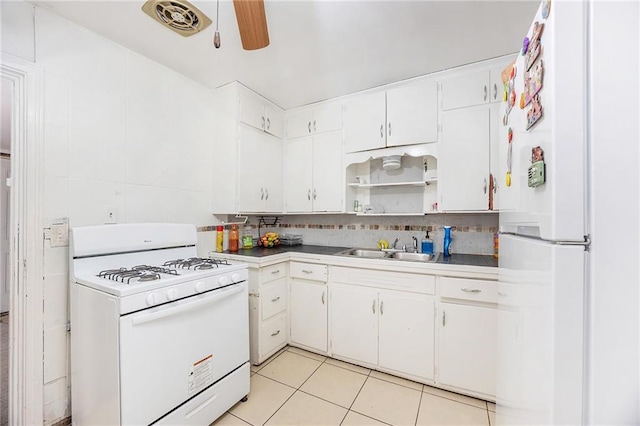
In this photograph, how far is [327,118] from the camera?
270 centimetres

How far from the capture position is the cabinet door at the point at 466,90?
203 centimetres

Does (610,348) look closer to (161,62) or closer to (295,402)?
(295,402)

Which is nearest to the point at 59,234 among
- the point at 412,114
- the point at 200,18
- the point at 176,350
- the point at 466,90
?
the point at 176,350

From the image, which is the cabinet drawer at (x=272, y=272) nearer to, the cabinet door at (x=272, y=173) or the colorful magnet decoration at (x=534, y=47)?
the cabinet door at (x=272, y=173)

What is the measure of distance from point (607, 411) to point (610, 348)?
4.6 inches

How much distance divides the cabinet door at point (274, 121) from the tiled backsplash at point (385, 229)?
3.25 feet

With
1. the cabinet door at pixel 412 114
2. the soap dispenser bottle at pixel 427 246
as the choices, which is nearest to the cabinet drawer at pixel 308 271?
A: the soap dispenser bottle at pixel 427 246

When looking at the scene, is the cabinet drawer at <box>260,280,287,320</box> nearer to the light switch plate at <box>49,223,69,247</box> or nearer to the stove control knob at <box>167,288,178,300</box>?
the stove control knob at <box>167,288,178,300</box>

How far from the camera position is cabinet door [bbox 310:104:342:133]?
2643mm

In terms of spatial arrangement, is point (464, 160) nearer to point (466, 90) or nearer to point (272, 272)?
point (466, 90)

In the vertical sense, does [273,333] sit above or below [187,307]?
below

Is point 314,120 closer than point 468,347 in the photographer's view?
No

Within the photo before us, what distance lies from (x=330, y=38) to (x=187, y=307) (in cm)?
185

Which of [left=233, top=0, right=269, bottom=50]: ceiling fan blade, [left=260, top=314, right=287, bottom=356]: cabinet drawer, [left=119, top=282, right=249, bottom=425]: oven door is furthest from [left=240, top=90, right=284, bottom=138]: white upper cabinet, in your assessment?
[left=260, top=314, right=287, bottom=356]: cabinet drawer
